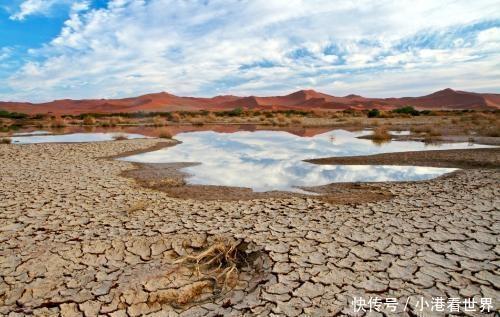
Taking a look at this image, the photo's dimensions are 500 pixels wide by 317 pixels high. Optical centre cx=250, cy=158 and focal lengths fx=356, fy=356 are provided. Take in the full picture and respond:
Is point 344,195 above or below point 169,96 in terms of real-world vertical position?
below

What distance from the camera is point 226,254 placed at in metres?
3.90

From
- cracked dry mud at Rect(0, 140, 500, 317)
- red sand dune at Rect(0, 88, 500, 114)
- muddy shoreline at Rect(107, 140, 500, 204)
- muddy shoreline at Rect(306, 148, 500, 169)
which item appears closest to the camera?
cracked dry mud at Rect(0, 140, 500, 317)

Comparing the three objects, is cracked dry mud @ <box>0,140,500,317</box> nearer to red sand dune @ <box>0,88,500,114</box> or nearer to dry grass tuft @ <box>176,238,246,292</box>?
dry grass tuft @ <box>176,238,246,292</box>

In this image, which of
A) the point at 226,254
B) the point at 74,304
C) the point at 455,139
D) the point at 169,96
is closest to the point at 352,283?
the point at 226,254

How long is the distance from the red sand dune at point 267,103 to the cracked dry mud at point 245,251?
70.3m

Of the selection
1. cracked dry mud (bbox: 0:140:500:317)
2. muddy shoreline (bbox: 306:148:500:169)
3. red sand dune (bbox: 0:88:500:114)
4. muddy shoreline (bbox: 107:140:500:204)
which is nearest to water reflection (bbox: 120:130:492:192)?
muddy shoreline (bbox: 107:140:500:204)

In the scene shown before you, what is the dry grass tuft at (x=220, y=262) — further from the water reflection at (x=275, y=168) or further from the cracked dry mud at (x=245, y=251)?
the water reflection at (x=275, y=168)

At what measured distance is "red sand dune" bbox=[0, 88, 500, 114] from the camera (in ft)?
256

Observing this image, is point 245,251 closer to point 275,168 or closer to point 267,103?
point 275,168

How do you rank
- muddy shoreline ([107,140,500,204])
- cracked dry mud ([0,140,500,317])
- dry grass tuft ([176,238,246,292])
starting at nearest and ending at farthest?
1. cracked dry mud ([0,140,500,317])
2. dry grass tuft ([176,238,246,292])
3. muddy shoreline ([107,140,500,204])

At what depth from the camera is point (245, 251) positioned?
4074 millimetres

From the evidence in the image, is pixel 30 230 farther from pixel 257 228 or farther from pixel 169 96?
pixel 169 96

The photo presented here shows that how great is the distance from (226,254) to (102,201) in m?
3.22

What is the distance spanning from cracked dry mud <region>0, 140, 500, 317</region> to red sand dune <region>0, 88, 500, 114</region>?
70.3 metres
